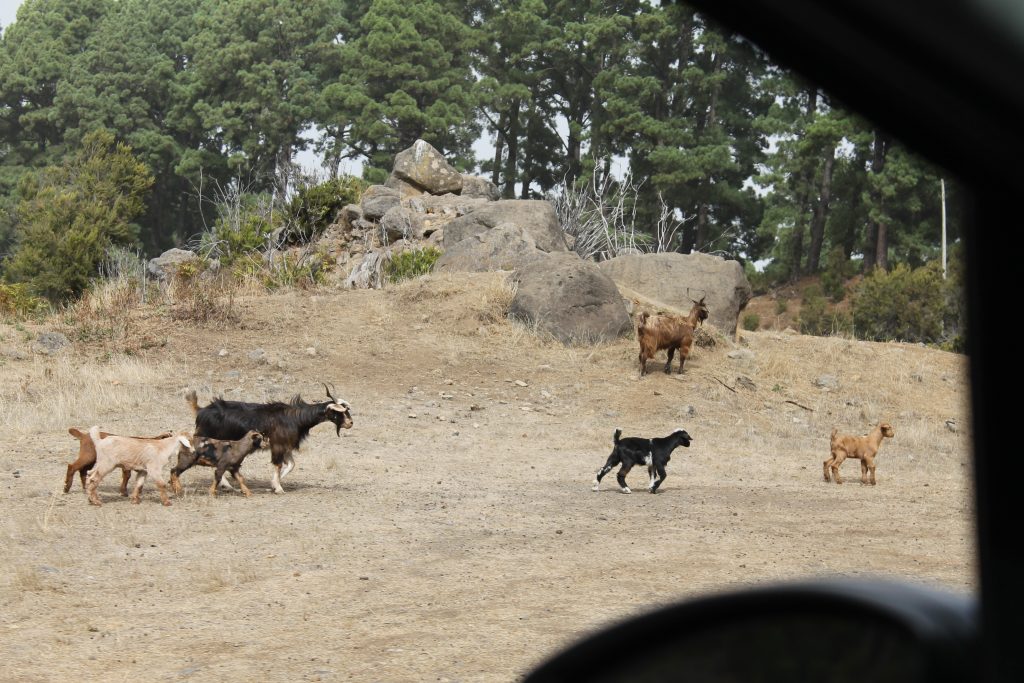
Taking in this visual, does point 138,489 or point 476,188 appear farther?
point 476,188

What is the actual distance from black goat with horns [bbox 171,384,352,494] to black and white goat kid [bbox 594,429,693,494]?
2.79 m

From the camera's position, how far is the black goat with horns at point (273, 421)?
37.3 feet

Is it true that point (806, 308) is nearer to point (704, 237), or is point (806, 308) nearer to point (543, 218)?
point (704, 237)

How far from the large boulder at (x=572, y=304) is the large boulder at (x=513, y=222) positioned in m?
5.04

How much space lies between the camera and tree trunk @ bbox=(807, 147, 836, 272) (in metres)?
45.4

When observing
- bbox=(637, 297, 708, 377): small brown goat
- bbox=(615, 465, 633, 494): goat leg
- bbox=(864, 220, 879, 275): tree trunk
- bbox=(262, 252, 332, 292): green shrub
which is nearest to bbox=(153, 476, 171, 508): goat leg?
bbox=(615, 465, 633, 494): goat leg

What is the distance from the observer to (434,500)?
1158cm

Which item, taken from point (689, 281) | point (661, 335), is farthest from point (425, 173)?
point (661, 335)

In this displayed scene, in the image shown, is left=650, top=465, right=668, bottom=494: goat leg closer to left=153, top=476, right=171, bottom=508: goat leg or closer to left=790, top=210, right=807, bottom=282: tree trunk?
left=153, top=476, right=171, bottom=508: goat leg

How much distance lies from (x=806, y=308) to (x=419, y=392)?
2522cm

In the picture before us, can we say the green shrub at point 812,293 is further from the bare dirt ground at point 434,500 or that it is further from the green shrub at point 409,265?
the green shrub at point 409,265

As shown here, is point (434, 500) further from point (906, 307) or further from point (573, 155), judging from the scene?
point (573, 155)

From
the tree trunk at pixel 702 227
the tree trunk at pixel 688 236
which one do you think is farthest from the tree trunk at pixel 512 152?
the tree trunk at pixel 702 227

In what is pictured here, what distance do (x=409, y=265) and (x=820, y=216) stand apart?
2584 cm
